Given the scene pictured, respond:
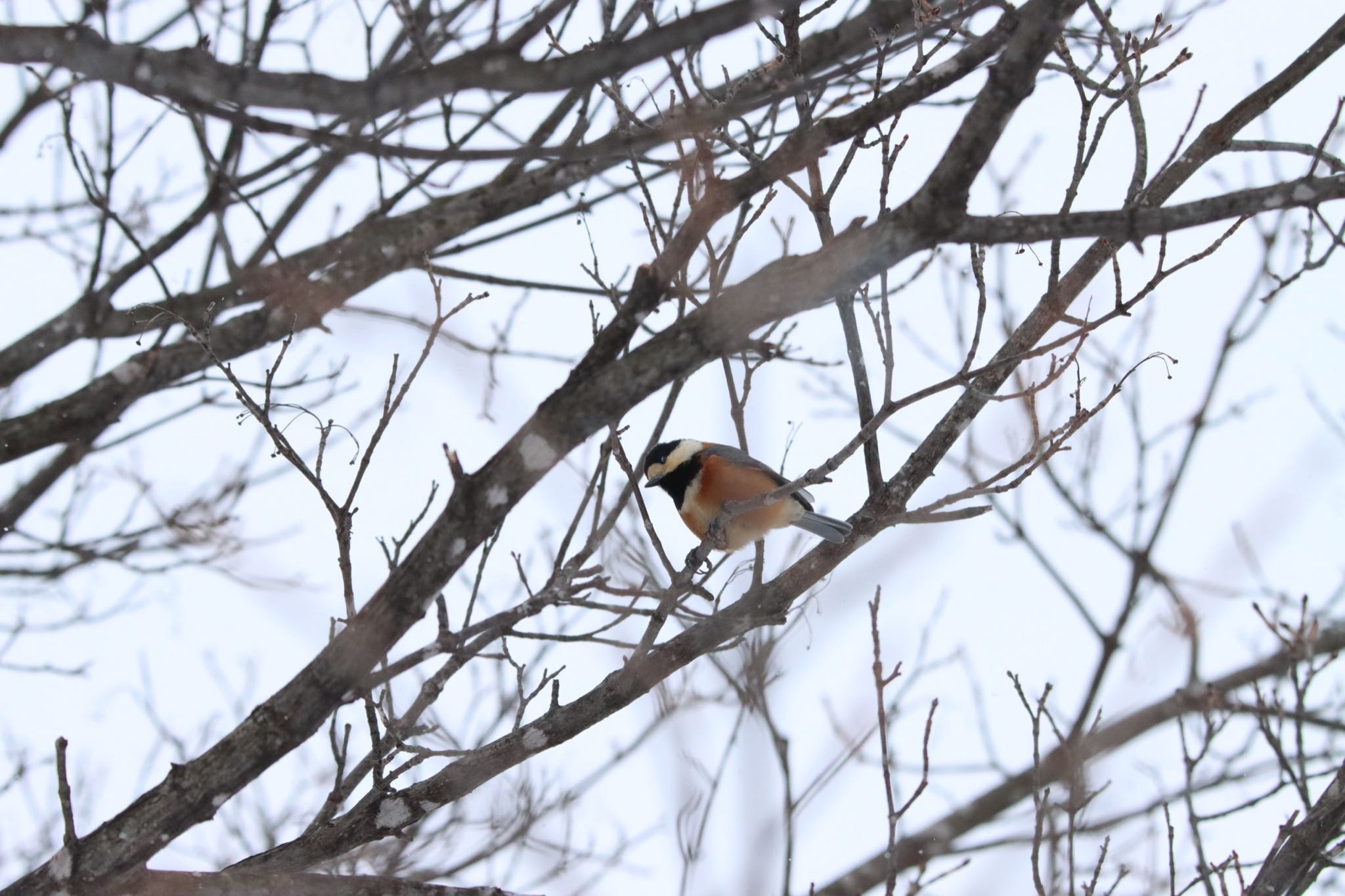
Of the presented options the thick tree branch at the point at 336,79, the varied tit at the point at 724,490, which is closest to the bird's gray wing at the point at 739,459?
the varied tit at the point at 724,490

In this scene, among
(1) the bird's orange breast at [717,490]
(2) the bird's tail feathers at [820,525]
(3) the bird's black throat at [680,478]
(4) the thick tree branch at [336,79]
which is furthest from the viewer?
(3) the bird's black throat at [680,478]

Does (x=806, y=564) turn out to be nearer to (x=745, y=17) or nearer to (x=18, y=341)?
(x=745, y=17)

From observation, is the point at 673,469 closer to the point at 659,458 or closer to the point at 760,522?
the point at 659,458

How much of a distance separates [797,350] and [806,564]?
180 centimetres

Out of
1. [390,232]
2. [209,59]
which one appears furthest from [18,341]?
[209,59]

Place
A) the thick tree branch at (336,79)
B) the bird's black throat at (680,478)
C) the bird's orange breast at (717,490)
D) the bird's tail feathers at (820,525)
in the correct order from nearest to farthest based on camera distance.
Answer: the thick tree branch at (336,79) → the bird's tail feathers at (820,525) → the bird's orange breast at (717,490) → the bird's black throat at (680,478)

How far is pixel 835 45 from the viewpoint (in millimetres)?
5305

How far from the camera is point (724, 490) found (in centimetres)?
574

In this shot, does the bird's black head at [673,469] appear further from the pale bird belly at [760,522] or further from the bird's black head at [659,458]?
the pale bird belly at [760,522]

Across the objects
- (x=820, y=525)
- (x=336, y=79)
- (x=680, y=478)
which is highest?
(x=680, y=478)

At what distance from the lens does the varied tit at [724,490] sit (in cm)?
531

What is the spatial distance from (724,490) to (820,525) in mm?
648

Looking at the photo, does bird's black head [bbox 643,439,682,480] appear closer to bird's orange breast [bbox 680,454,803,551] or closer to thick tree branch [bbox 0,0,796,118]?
bird's orange breast [bbox 680,454,803,551]

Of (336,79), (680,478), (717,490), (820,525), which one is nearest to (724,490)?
(717,490)
